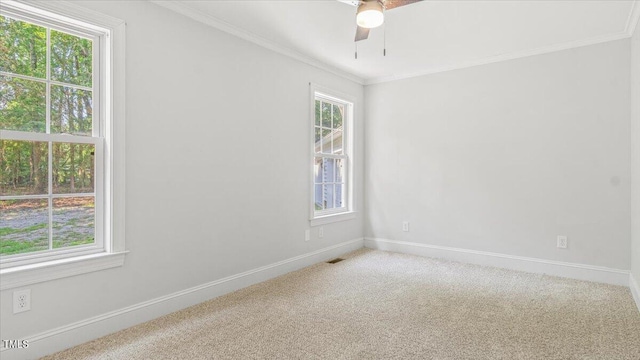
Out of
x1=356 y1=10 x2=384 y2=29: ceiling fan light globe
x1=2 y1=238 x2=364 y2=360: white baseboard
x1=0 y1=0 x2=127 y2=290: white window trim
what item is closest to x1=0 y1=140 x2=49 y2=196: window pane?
x1=0 y1=0 x2=127 y2=290: white window trim

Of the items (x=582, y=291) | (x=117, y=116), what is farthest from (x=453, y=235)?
(x=117, y=116)

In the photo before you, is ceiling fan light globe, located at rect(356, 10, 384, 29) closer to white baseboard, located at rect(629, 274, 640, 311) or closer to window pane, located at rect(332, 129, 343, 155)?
window pane, located at rect(332, 129, 343, 155)

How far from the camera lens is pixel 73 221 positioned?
2301 mm

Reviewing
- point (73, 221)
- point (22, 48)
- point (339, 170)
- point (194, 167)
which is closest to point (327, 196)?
point (339, 170)

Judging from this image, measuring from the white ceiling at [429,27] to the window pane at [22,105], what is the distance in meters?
1.09

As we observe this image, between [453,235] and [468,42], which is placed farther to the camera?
[453,235]

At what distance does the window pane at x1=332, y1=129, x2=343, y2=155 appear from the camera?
185 inches

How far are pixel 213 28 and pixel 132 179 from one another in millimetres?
1477

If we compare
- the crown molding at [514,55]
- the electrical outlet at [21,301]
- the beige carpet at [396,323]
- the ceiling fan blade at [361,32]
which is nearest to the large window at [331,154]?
the crown molding at [514,55]

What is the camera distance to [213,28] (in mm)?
3010

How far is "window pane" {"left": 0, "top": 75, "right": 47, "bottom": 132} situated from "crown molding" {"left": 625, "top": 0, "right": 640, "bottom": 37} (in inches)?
170

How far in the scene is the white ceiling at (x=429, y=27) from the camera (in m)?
2.77

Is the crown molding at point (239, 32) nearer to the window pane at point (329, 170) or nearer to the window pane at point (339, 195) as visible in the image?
the window pane at point (329, 170)

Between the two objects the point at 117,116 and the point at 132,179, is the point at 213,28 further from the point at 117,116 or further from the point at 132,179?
the point at 132,179
